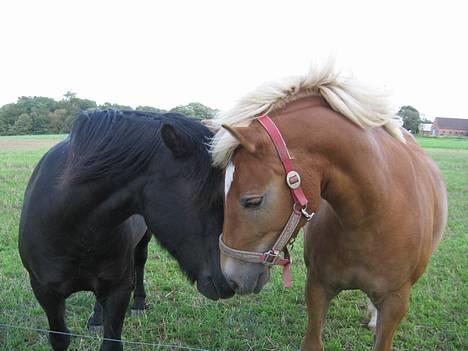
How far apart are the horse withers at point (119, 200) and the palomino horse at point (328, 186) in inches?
5.8

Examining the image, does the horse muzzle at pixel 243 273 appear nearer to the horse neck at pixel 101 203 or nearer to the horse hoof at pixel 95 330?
the horse neck at pixel 101 203

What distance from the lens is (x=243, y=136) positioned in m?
1.70

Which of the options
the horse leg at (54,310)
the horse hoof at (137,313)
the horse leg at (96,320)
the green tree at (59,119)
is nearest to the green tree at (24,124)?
the green tree at (59,119)

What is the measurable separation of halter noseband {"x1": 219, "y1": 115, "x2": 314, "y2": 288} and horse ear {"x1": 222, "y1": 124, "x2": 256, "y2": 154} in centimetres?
9

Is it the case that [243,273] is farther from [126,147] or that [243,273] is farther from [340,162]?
[126,147]

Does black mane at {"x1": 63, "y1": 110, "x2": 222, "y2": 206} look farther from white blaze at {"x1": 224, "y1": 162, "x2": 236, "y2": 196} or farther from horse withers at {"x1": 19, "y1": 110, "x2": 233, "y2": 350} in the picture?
white blaze at {"x1": 224, "y1": 162, "x2": 236, "y2": 196}

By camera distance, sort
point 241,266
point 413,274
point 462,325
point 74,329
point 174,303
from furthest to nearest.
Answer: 1. point 174,303
2. point 462,325
3. point 74,329
4. point 413,274
5. point 241,266

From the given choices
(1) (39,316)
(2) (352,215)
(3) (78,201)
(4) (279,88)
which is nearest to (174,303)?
(1) (39,316)

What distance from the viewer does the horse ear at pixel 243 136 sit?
1.64 m

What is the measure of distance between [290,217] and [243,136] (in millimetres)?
415

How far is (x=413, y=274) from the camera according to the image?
2.45 m

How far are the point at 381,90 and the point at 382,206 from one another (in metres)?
0.59

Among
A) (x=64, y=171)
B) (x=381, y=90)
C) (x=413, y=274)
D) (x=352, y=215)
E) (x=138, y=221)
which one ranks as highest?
(x=381, y=90)

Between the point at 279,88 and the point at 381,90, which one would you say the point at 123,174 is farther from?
the point at 381,90
